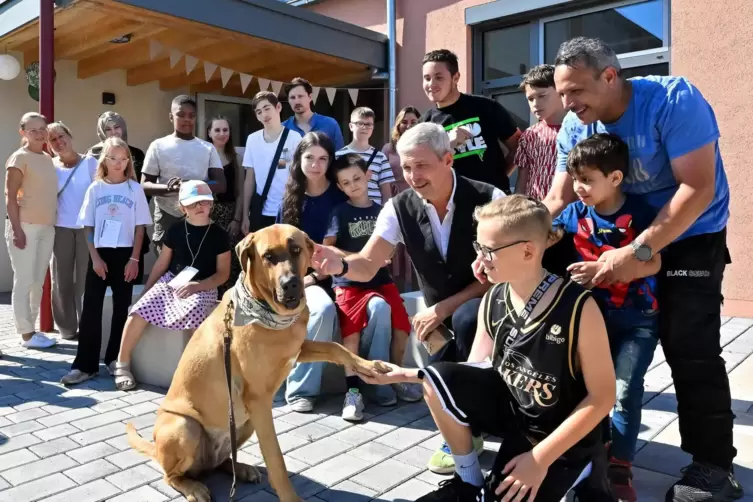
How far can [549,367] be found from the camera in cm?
220

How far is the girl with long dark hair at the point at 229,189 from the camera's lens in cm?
588

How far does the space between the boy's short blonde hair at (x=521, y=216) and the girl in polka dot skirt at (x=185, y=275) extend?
283 centimetres

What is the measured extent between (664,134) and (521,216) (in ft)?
2.76

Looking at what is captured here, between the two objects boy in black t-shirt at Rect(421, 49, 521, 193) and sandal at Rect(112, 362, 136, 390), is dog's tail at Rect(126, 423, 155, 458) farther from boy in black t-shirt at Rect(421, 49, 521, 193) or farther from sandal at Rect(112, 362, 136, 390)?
boy in black t-shirt at Rect(421, 49, 521, 193)

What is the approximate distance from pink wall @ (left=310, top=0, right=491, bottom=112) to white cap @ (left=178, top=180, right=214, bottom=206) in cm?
457

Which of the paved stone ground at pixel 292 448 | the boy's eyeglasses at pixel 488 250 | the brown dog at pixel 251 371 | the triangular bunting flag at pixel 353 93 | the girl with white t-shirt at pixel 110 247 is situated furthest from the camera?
the triangular bunting flag at pixel 353 93

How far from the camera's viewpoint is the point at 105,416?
3.90 m

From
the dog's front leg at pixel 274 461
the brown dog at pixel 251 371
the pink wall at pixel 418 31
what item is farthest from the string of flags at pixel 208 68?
the dog's front leg at pixel 274 461

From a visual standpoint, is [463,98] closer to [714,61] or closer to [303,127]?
[303,127]

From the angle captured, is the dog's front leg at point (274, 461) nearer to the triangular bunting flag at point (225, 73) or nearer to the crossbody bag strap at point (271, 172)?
the crossbody bag strap at point (271, 172)

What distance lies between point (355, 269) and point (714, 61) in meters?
5.00

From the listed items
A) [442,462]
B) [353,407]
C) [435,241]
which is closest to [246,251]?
[435,241]

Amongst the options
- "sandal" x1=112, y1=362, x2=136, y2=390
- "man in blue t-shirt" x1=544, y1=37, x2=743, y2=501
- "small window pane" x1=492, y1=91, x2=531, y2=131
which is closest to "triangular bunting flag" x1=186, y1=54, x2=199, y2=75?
"small window pane" x1=492, y1=91, x2=531, y2=131

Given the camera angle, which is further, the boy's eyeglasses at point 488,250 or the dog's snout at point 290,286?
the dog's snout at point 290,286
